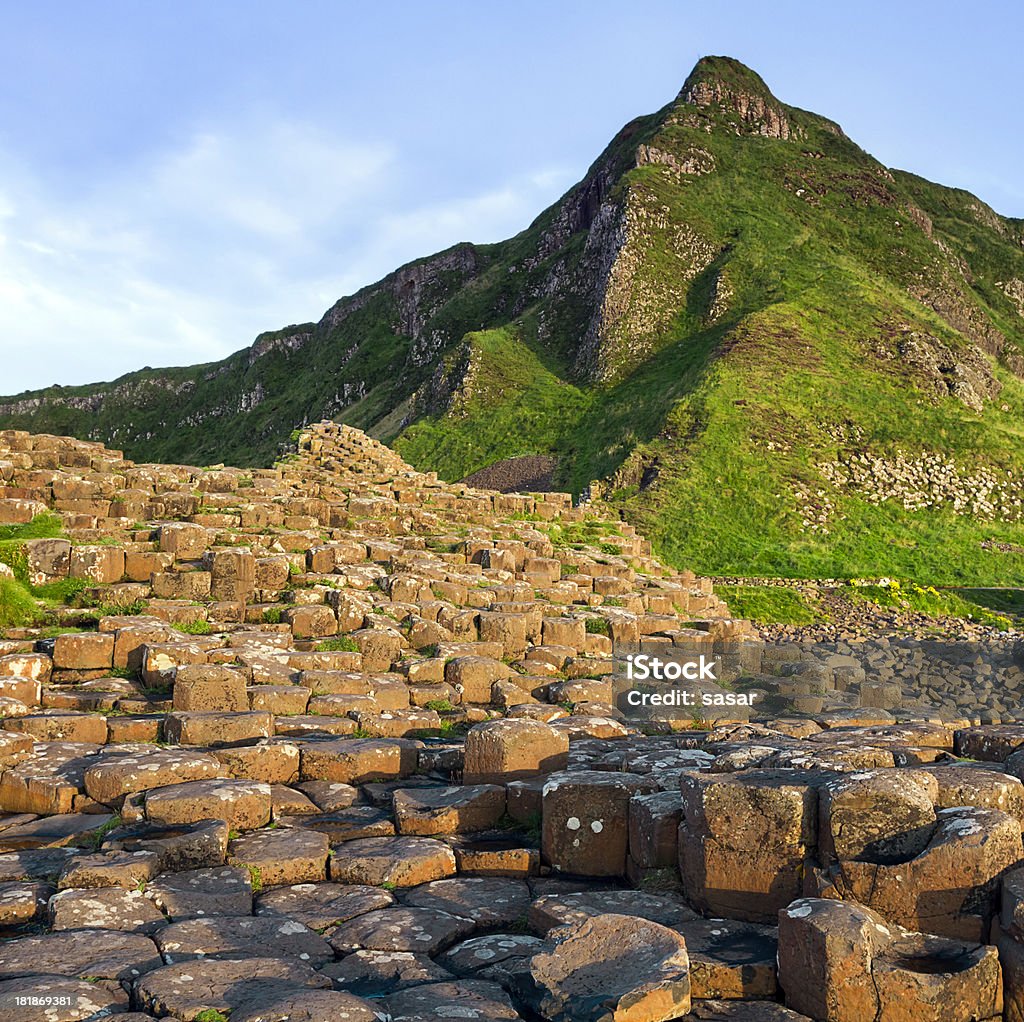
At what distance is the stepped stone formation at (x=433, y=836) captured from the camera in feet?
16.5

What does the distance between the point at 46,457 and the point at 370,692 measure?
16201 millimetres

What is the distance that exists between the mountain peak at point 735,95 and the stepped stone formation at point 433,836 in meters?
111

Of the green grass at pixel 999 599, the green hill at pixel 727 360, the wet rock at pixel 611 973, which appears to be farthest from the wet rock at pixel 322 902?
the green grass at pixel 999 599

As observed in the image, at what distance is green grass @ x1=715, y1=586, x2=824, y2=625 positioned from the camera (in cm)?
3059

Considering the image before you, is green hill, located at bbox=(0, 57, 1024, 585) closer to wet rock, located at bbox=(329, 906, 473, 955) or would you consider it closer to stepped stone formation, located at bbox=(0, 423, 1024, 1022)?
stepped stone formation, located at bbox=(0, 423, 1024, 1022)

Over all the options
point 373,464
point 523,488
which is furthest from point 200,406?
point 373,464

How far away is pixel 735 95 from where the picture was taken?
111438 mm

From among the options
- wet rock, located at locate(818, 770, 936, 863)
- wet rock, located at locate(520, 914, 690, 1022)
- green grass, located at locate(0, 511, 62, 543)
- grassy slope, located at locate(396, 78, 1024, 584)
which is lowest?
wet rock, located at locate(520, 914, 690, 1022)

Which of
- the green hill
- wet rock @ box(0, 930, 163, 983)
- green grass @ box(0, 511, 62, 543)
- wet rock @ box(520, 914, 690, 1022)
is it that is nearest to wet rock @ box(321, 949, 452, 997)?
wet rock @ box(520, 914, 690, 1022)

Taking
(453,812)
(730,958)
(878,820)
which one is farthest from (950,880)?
(453,812)

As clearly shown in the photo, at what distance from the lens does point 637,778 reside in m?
7.72

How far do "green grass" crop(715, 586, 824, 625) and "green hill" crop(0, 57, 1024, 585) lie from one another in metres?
4.55

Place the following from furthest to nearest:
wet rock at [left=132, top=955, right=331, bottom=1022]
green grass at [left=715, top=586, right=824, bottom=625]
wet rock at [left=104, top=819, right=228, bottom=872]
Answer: green grass at [left=715, top=586, right=824, bottom=625], wet rock at [left=104, top=819, right=228, bottom=872], wet rock at [left=132, top=955, right=331, bottom=1022]

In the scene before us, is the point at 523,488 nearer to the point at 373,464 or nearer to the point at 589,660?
the point at 373,464
